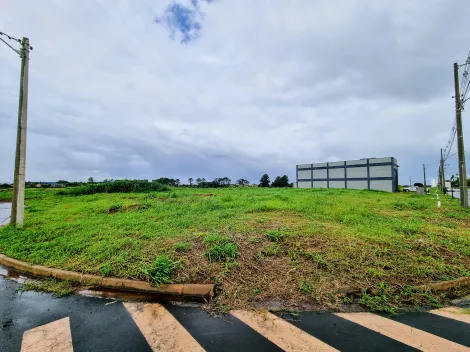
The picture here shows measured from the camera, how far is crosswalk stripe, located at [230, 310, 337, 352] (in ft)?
7.52

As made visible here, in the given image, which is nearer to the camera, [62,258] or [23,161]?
[62,258]

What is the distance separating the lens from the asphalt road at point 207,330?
231cm

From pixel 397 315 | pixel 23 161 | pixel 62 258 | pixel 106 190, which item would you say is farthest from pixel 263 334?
pixel 106 190

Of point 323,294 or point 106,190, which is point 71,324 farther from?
point 106,190

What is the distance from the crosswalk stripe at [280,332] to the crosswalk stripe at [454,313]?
1.65 m

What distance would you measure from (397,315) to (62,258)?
521cm

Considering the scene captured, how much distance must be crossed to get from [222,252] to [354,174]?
4608cm

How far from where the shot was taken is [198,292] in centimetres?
333

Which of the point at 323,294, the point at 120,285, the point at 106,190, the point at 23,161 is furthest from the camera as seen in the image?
the point at 106,190

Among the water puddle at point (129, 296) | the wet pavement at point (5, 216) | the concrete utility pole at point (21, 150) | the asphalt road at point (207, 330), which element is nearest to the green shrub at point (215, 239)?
the water puddle at point (129, 296)

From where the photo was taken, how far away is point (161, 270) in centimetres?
360

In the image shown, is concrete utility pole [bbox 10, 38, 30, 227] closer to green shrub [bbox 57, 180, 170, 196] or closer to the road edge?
the road edge

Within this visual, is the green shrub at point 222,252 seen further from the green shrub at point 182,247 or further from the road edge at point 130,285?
the road edge at point 130,285

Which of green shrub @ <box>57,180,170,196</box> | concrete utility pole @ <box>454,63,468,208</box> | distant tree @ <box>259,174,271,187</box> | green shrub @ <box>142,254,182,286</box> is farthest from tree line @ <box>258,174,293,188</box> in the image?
green shrub @ <box>142,254,182,286</box>
